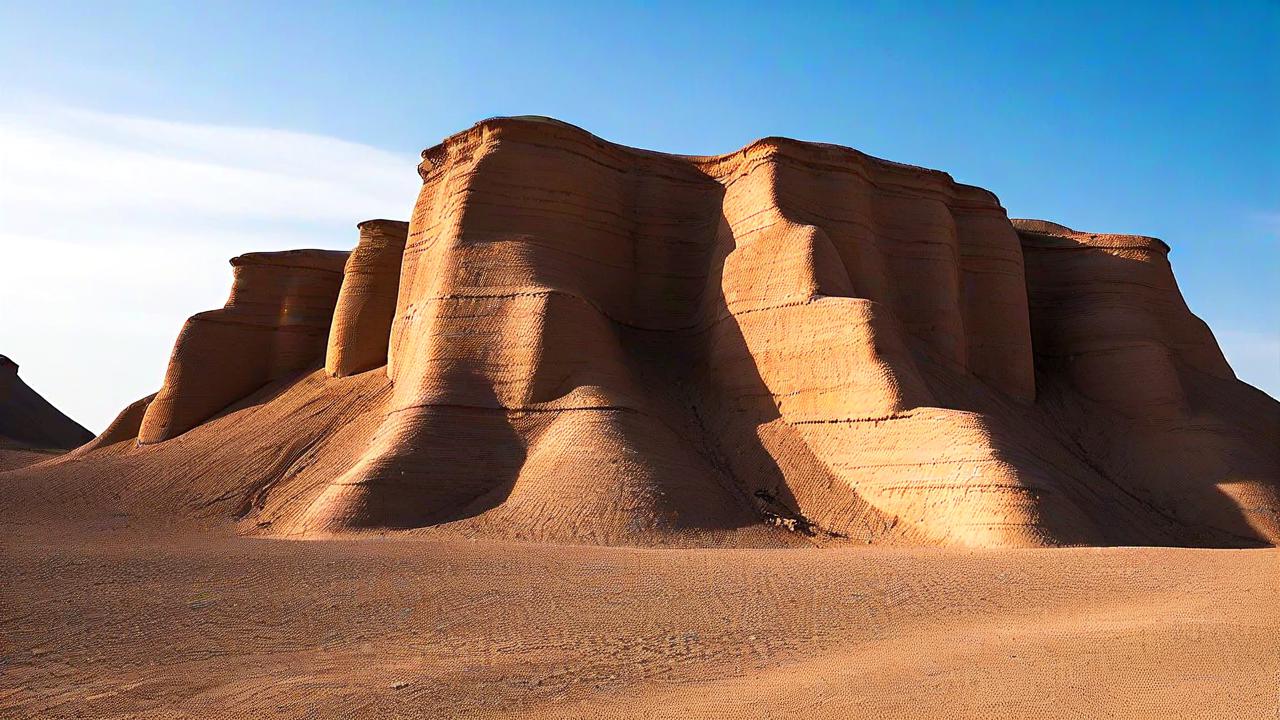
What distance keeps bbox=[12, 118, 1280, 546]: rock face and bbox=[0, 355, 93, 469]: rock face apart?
26060 millimetres

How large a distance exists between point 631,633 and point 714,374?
14866mm

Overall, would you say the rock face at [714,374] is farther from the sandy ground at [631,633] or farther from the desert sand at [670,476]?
the sandy ground at [631,633]

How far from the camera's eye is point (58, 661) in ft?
28.2

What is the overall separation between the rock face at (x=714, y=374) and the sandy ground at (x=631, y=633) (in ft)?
14.0

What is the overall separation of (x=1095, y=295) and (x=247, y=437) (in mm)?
24134

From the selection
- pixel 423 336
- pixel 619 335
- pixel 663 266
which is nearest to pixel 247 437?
pixel 423 336

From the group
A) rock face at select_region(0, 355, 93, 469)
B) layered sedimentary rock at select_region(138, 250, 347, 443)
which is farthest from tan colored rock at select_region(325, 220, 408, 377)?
rock face at select_region(0, 355, 93, 469)

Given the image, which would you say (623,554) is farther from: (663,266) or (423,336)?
(663,266)

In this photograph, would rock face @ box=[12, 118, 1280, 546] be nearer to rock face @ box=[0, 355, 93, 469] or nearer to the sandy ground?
the sandy ground

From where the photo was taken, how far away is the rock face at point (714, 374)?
753 inches

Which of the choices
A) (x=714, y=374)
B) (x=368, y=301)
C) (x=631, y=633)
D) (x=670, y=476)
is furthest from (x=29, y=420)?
(x=631, y=633)

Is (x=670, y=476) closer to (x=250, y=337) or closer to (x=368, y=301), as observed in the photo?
(x=368, y=301)

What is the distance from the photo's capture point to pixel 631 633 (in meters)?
9.90

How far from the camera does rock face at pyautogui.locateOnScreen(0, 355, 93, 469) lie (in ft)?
177
